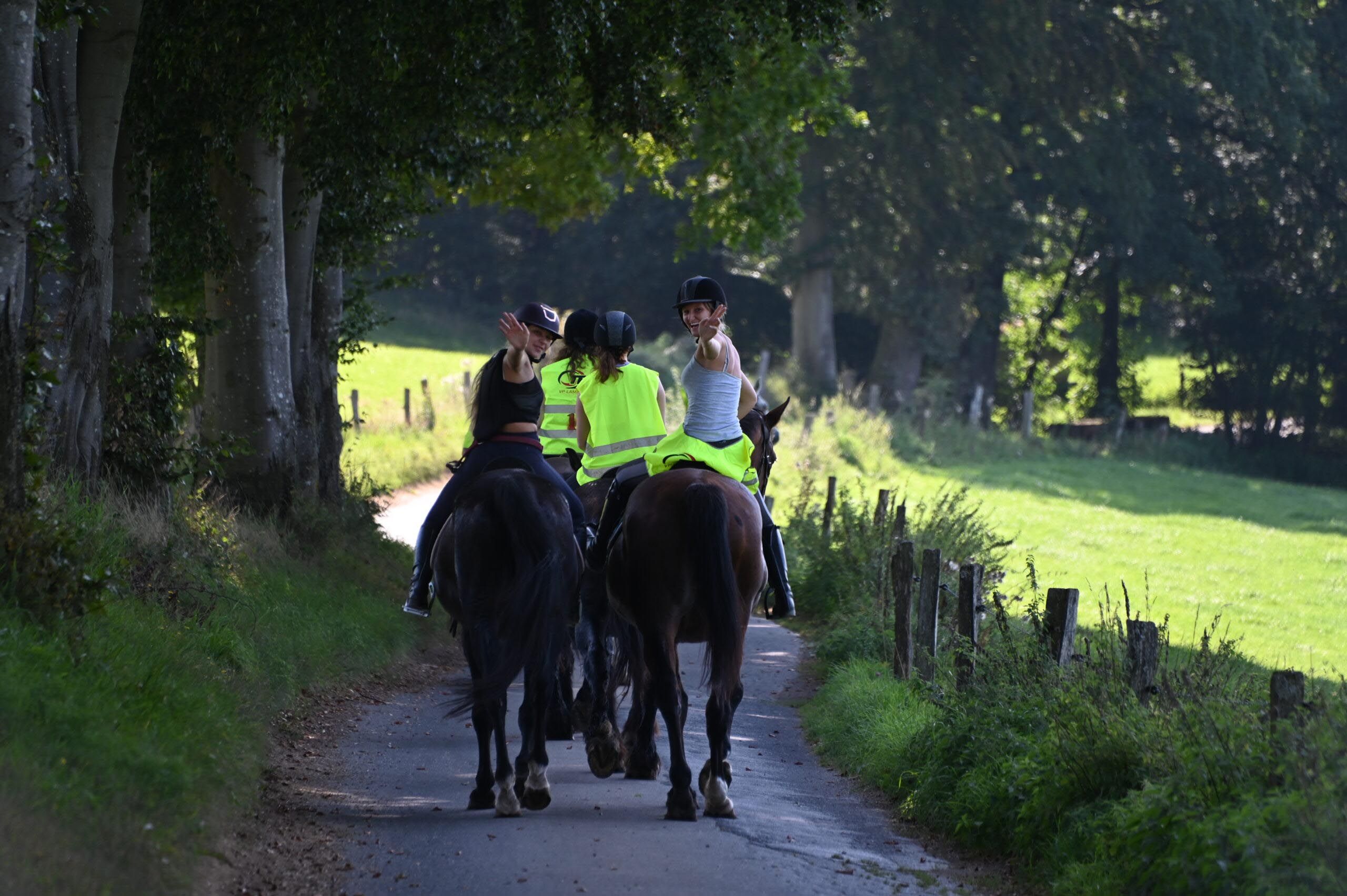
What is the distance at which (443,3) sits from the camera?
12406 mm

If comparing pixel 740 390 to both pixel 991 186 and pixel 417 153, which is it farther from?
pixel 991 186

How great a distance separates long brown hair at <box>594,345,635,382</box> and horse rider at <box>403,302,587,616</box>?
1.70 feet

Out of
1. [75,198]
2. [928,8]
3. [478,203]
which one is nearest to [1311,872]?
[75,198]

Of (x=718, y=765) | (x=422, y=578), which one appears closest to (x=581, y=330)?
(x=422, y=578)

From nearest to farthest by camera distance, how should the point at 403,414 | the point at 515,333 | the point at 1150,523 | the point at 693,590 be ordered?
the point at 693,590 < the point at 515,333 < the point at 1150,523 < the point at 403,414

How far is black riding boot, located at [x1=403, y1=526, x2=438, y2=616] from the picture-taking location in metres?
9.05

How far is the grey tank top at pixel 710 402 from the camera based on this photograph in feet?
28.6

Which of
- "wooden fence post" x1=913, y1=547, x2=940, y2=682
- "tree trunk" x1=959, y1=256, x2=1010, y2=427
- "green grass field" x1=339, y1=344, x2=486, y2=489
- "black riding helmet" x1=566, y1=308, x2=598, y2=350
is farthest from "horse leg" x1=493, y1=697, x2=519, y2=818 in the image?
"tree trunk" x1=959, y1=256, x2=1010, y2=427

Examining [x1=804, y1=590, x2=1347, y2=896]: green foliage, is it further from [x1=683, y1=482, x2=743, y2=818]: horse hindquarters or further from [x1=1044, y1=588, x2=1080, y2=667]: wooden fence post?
[x1=683, y1=482, x2=743, y2=818]: horse hindquarters

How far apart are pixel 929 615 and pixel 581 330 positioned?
3.57 meters

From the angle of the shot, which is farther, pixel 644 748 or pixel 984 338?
pixel 984 338

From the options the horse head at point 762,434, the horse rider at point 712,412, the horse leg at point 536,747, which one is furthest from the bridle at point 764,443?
the horse leg at point 536,747

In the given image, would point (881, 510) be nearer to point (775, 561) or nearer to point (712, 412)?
point (775, 561)

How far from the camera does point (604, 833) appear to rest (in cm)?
744
